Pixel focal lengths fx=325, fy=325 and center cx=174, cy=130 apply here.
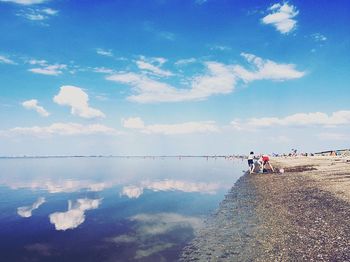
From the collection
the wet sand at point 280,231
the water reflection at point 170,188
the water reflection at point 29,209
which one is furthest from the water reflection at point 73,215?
the wet sand at point 280,231

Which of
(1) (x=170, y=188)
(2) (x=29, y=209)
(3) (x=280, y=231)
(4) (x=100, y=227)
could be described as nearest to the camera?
(3) (x=280, y=231)

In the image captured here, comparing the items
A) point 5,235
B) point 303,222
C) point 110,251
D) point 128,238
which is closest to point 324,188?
point 303,222

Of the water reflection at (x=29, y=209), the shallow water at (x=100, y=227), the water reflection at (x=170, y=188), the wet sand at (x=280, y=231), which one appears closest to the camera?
the wet sand at (x=280, y=231)

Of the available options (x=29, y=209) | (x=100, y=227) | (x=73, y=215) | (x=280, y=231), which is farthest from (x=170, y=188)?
(x=280, y=231)

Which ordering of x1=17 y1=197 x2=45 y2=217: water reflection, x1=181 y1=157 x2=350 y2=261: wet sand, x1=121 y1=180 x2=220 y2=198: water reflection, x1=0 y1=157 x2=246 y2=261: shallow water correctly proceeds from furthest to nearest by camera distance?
x1=121 y1=180 x2=220 y2=198: water reflection, x1=17 y1=197 x2=45 y2=217: water reflection, x1=0 y1=157 x2=246 y2=261: shallow water, x1=181 y1=157 x2=350 y2=261: wet sand

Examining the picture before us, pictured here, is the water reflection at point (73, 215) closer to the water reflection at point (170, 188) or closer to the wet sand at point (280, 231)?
the water reflection at point (170, 188)

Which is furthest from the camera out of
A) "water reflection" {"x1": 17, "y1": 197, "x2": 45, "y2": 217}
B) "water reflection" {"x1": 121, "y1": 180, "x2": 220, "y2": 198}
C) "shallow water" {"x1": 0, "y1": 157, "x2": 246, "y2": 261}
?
"water reflection" {"x1": 121, "y1": 180, "x2": 220, "y2": 198}

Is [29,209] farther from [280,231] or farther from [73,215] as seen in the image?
[280,231]

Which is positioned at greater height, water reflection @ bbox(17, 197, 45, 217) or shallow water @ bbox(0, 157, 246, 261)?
water reflection @ bbox(17, 197, 45, 217)

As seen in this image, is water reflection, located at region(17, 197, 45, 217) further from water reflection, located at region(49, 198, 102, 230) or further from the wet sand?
the wet sand

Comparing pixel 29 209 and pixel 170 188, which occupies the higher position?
pixel 170 188

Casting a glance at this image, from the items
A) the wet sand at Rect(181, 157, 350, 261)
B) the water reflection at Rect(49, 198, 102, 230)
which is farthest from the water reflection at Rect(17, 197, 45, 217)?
the wet sand at Rect(181, 157, 350, 261)

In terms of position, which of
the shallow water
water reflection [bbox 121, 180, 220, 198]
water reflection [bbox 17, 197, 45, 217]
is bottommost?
the shallow water

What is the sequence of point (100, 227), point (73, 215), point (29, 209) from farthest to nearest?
point (29, 209) < point (73, 215) < point (100, 227)
